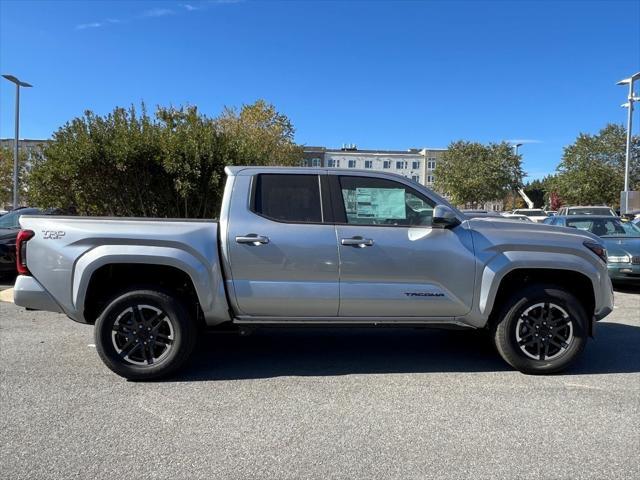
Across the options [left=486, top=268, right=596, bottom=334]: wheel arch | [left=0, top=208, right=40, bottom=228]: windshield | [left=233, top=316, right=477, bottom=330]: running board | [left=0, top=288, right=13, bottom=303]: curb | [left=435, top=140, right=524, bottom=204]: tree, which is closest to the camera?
[left=233, top=316, right=477, bottom=330]: running board

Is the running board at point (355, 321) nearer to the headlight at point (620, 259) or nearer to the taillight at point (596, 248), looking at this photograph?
the taillight at point (596, 248)

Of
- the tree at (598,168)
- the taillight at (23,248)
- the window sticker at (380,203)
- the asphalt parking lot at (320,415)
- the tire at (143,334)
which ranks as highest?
the tree at (598,168)

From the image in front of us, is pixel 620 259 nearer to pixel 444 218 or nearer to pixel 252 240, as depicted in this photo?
pixel 444 218

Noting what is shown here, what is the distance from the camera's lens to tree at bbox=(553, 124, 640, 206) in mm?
34312

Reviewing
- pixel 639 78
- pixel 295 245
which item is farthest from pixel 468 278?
pixel 639 78

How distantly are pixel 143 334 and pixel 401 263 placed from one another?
245 cm

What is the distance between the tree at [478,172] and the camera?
158ft

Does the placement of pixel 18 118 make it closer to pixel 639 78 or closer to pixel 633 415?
pixel 633 415

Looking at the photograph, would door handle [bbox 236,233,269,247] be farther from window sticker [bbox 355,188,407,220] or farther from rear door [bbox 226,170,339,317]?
window sticker [bbox 355,188,407,220]

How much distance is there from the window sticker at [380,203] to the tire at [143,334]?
1925 millimetres

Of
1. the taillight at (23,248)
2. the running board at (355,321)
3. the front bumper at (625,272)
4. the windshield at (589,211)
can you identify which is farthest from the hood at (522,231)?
the windshield at (589,211)

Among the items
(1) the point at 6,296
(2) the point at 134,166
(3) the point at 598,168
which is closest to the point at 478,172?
(3) the point at 598,168

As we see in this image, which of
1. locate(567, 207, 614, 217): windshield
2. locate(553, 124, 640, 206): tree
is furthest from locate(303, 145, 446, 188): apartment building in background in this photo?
locate(567, 207, 614, 217): windshield

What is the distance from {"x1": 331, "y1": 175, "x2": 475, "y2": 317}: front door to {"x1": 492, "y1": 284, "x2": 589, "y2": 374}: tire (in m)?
0.47
